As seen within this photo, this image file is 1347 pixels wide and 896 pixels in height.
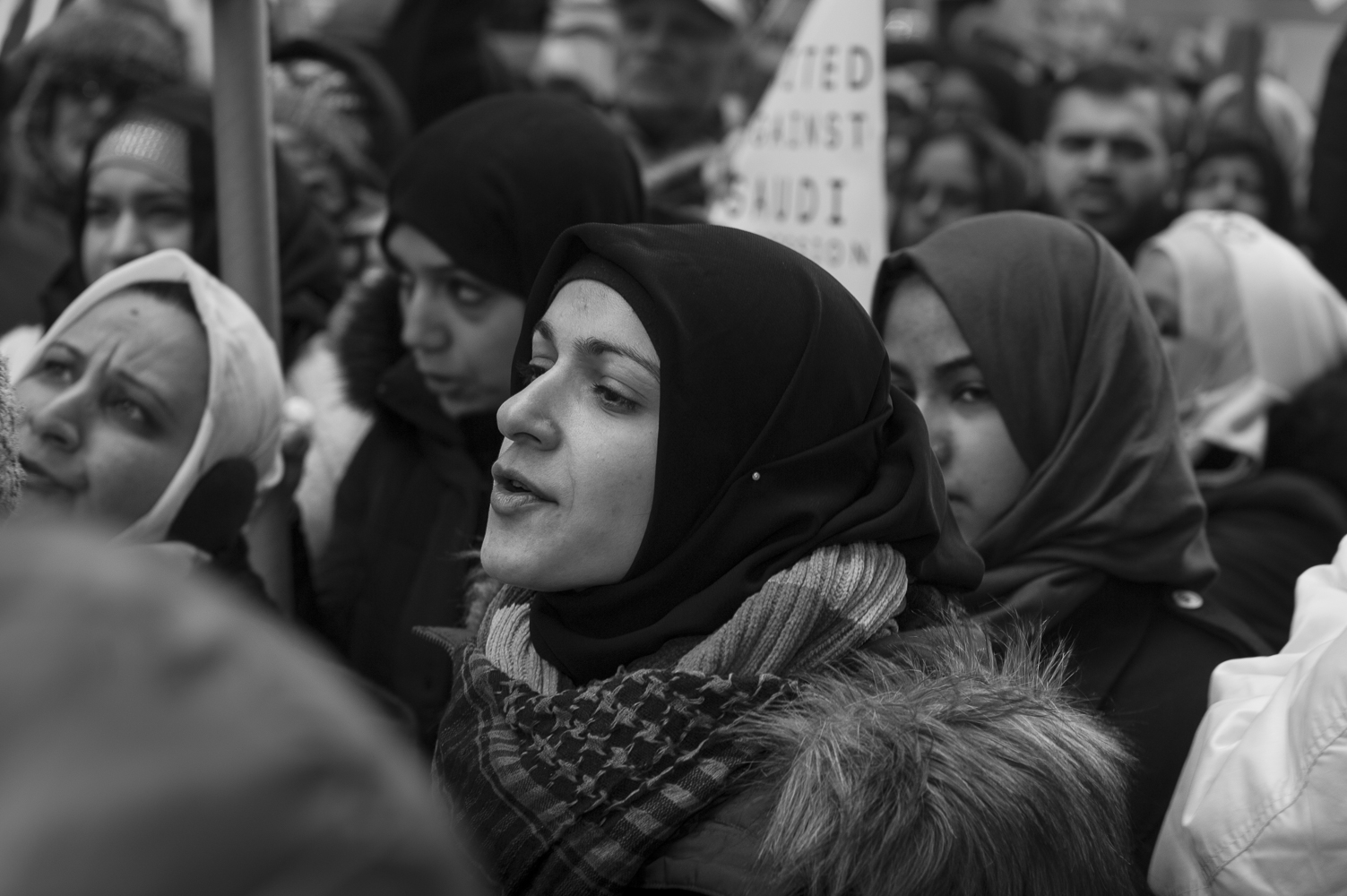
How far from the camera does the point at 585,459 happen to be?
2.05 metres

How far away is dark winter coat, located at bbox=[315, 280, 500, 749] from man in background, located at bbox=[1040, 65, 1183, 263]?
9.01 ft

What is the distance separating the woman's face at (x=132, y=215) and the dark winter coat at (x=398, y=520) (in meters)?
0.51

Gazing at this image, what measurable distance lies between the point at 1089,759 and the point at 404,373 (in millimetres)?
2082

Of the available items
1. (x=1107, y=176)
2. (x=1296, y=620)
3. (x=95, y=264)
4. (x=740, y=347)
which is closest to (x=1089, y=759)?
(x=1296, y=620)

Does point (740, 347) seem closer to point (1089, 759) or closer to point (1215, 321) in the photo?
point (1089, 759)

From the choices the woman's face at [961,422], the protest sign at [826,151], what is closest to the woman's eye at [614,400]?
the woman's face at [961,422]

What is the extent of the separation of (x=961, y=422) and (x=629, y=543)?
2.71 feet

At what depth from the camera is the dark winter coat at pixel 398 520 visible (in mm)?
3236

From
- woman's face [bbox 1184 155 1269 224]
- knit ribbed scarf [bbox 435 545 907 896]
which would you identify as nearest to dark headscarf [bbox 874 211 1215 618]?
knit ribbed scarf [bbox 435 545 907 896]

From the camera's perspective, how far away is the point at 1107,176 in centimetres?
555

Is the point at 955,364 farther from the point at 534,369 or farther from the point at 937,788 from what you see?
the point at 937,788

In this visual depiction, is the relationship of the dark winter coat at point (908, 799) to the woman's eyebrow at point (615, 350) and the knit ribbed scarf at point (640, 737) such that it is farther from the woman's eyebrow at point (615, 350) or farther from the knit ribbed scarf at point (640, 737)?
the woman's eyebrow at point (615, 350)

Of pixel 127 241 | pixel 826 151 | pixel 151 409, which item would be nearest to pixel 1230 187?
pixel 826 151

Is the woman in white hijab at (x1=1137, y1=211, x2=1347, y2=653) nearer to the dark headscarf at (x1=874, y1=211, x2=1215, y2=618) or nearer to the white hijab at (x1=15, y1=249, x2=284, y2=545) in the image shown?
the dark headscarf at (x1=874, y1=211, x2=1215, y2=618)
